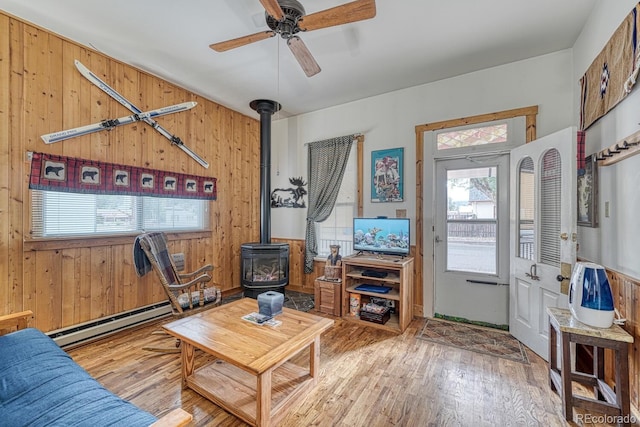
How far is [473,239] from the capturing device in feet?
10.5

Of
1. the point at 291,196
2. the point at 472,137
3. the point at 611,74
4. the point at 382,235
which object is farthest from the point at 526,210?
the point at 291,196

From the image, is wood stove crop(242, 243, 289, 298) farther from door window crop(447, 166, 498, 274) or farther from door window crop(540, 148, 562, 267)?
door window crop(540, 148, 562, 267)

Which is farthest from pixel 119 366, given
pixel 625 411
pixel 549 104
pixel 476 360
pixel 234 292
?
pixel 549 104

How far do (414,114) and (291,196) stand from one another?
221 centimetres

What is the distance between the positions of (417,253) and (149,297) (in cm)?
326

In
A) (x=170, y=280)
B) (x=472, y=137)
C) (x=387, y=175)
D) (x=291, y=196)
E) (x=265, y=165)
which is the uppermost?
(x=472, y=137)

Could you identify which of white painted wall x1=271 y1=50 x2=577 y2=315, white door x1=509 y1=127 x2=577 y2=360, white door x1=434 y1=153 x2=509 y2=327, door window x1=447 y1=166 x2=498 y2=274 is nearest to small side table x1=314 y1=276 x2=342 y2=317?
white painted wall x1=271 y1=50 x2=577 y2=315

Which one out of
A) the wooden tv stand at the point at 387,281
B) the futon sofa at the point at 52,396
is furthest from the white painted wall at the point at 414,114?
the futon sofa at the point at 52,396

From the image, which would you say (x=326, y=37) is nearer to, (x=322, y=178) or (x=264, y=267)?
(x=322, y=178)

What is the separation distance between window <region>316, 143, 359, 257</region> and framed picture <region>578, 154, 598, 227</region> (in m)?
2.33

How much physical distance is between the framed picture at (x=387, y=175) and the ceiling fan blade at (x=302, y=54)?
161cm

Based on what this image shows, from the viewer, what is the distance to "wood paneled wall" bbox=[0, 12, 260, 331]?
2.32 meters

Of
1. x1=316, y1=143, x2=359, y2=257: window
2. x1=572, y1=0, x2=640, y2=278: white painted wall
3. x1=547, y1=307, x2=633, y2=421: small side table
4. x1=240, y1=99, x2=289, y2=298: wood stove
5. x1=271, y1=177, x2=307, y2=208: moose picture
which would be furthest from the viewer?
x1=271, y1=177, x2=307, y2=208: moose picture

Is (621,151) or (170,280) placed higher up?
(621,151)
